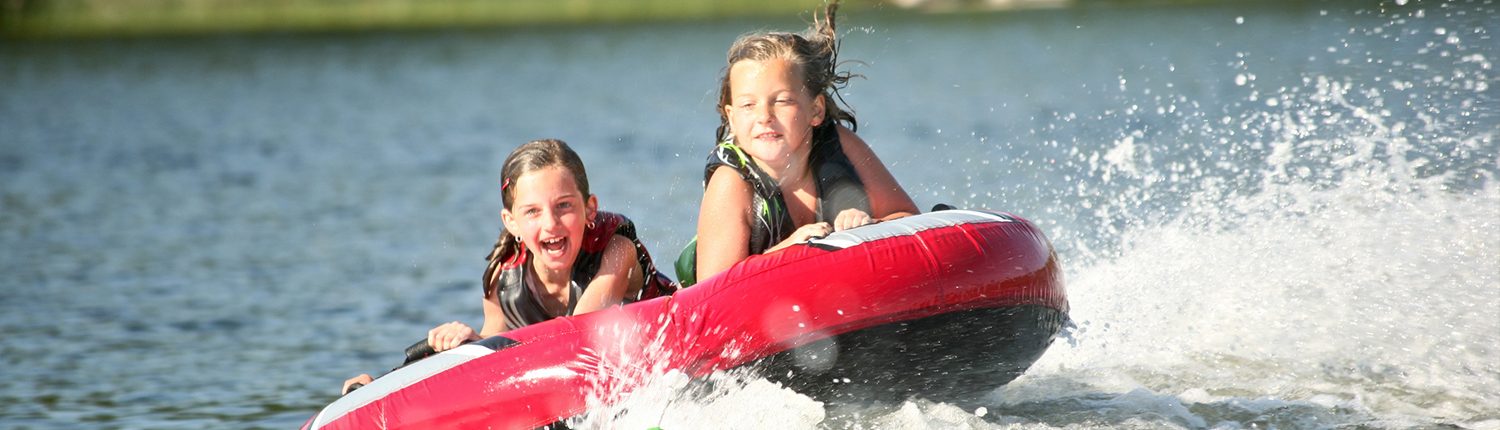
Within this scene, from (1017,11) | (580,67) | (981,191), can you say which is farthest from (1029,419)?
(1017,11)

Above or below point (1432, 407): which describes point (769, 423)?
above

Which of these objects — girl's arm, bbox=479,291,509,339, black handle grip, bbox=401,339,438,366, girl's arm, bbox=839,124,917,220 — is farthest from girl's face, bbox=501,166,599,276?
girl's arm, bbox=839,124,917,220

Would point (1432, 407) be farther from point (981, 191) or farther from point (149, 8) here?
point (149, 8)

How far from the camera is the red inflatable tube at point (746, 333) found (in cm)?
456

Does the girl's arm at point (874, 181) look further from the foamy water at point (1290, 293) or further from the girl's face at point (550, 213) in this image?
the girl's face at point (550, 213)

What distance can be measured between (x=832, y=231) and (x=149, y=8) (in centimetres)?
4295

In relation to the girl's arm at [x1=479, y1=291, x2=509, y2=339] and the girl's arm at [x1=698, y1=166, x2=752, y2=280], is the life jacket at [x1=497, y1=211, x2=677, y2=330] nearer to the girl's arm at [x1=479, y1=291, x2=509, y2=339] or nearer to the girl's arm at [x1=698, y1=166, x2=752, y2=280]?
the girl's arm at [x1=479, y1=291, x2=509, y2=339]

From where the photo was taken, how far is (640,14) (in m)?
39.6

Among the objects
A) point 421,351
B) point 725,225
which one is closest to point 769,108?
point 725,225

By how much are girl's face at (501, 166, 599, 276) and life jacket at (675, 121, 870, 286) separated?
1.46ft

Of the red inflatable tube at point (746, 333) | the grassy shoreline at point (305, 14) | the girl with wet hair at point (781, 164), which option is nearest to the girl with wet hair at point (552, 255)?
the girl with wet hair at point (781, 164)

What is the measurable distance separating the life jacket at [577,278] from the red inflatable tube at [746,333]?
465 millimetres

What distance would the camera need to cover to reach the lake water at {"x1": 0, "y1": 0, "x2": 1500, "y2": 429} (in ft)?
18.1

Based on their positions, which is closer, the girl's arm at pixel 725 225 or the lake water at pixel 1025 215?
the girl's arm at pixel 725 225
